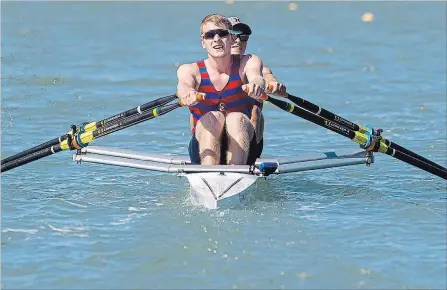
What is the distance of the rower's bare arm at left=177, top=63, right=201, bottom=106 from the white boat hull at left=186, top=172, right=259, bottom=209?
633 mm


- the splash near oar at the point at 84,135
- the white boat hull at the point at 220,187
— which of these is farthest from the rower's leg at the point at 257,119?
the white boat hull at the point at 220,187

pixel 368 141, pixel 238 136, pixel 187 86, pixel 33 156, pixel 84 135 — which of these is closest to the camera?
pixel 187 86

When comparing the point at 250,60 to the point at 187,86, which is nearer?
the point at 187,86

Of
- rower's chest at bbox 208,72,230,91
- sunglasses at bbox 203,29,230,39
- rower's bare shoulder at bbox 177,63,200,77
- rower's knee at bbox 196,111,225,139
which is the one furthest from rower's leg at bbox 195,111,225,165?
sunglasses at bbox 203,29,230,39

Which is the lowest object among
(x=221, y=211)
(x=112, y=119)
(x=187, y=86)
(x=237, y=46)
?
(x=221, y=211)

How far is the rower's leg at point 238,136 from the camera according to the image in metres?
9.06

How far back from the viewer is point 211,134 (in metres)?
9.08

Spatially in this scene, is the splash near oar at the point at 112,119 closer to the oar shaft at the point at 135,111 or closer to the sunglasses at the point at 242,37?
the oar shaft at the point at 135,111

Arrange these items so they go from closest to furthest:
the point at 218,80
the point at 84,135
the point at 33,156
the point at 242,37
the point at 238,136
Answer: the point at 238,136 → the point at 218,80 → the point at 84,135 → the point at 33,156 → the point at 242,37

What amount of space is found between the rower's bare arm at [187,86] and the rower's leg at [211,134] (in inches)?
11.5

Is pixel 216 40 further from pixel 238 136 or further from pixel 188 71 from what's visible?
pixel 238 136

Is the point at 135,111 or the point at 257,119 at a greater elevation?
the point at 135,111

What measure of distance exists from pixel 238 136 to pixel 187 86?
612 millimetres

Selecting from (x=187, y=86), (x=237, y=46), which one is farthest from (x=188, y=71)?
(x=237, y=46)
